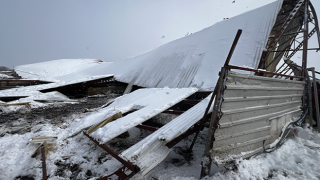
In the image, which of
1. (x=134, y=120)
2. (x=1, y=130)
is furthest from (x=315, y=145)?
(x=1, y=130)

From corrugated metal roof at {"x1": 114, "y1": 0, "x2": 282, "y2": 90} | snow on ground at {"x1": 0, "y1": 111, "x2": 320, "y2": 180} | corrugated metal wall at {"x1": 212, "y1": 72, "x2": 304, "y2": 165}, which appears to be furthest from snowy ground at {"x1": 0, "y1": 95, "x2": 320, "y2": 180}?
corrugated metal roof at {"x1": 114, "y1": 0, "x2": 282, "y2": 90}

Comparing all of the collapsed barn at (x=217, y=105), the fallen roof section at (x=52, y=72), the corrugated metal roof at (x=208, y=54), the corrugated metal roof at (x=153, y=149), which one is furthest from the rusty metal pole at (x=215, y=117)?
the fallen roof section at (x=52, y=72)

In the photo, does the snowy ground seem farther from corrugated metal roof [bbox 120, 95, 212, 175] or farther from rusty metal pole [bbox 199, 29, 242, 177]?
corrugated metal roof [bbox 120, 95, 212, 175]

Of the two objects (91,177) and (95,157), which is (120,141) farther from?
(91,177)

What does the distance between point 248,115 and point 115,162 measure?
262 centimetres

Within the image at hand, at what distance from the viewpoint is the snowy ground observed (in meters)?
2.37

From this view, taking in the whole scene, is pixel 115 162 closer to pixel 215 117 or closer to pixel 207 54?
pixel 215 117

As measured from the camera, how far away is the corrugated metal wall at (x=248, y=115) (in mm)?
2227

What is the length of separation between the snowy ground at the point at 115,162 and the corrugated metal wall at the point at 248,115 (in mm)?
287

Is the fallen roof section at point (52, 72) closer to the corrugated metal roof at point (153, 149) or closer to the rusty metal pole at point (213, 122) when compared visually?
the corrugated metal roof at point (153, 149)

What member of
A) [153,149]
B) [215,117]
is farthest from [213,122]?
[153,149]

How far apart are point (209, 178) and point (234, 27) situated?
8.65 meters

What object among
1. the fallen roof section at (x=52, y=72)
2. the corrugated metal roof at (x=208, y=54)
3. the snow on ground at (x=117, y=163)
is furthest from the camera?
the fallen roof section at (x=52, y=72)

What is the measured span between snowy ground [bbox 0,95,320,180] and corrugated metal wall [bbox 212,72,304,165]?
29 centimetres
